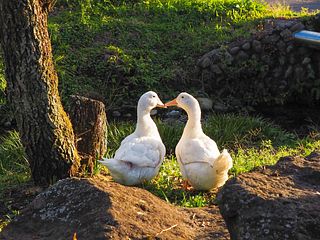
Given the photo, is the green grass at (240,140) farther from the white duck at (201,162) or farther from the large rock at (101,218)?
the large rock at (101,218)

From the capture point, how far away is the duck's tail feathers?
226 inches

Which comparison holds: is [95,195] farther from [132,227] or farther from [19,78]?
[19,78]

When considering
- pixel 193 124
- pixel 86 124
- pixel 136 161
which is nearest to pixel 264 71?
pixel 193 124

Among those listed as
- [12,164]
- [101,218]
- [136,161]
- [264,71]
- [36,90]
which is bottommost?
[12,164]

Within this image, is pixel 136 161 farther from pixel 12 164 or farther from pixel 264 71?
pixel 264 71

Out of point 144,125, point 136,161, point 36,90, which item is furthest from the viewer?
point 144,125

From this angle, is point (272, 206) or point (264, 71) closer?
point (272, 206)

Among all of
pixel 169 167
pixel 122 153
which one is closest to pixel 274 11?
pixel 169 167

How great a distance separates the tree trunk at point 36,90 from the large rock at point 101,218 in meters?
1.46

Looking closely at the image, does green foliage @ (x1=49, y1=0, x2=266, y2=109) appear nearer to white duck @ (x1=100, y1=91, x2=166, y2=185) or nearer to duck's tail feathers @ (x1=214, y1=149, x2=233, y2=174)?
white duck @ (x1=100, y1=91, x2=166, y2=185)

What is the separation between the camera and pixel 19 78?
19.3 feet

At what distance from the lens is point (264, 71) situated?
9.27m

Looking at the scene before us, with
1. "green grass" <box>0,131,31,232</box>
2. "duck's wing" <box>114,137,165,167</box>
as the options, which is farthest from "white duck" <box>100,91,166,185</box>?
"green grass" <box>0,131,31,232</box>

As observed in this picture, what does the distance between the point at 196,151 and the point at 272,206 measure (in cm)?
227
